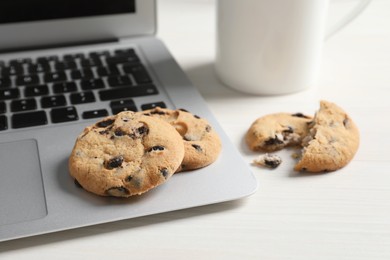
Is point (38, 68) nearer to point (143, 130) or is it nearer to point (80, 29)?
point (80, 29)

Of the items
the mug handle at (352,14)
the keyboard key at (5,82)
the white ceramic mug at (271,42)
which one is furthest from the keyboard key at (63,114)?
the mug handle at (352,14)

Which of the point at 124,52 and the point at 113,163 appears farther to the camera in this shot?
the point at 124,52

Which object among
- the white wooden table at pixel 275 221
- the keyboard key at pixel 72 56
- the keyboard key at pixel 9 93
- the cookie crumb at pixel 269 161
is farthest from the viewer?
the keyboard key at pixel 72 56

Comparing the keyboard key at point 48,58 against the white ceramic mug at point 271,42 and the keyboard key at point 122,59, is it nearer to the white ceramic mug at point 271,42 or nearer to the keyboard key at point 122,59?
the keyboard key at point 122,59

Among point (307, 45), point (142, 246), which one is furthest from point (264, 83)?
point (142, 246)

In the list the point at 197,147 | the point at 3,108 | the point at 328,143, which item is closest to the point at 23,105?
the point at 3,108

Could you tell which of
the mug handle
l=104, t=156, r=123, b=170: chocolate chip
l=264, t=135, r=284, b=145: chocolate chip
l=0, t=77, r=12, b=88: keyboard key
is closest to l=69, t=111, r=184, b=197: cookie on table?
l=104, t=156, r=123, b=170: chocolate chip

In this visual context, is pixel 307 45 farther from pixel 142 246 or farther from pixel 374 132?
pixel 142 246
